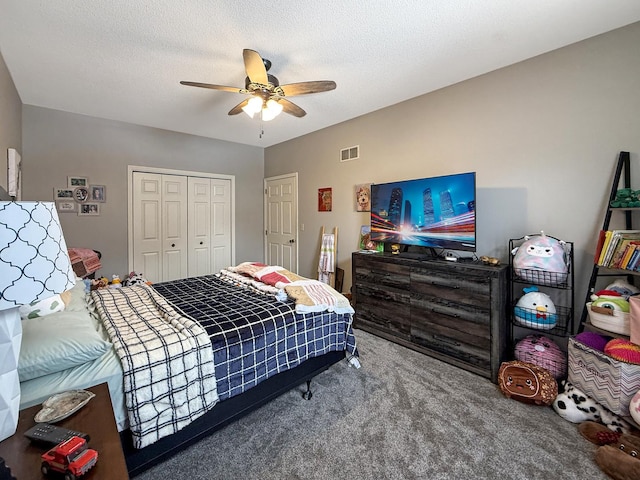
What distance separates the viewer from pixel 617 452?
1504mm

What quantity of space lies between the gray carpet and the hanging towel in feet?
6.48

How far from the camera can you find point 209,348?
5.23 ft

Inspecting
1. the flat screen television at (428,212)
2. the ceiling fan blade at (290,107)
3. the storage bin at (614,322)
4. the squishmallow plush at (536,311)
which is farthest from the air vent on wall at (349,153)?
the storage bin at (614,322)

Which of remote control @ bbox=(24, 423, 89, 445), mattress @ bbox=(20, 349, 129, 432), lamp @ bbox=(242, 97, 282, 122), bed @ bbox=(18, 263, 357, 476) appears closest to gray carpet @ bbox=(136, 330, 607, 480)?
bed @ bbox=(18, 263, 357, 476)

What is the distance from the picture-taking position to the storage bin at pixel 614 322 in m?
1.81

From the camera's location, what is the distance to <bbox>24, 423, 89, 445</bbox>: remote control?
83 cm

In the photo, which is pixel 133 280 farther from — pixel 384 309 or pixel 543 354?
pixel 543 354

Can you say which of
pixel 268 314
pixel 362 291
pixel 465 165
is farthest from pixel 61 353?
pixel 465 165

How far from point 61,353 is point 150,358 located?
35cm

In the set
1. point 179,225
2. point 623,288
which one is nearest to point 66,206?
point 179,225

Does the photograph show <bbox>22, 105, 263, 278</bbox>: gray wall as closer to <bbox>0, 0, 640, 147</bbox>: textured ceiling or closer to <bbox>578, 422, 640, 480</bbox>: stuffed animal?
<bbox>0, 0, 640, 147</bbox>: textured ceiling

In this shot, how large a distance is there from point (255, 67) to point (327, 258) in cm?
267

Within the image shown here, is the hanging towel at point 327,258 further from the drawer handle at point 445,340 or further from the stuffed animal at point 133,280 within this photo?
the stuffed animal at point 133,280

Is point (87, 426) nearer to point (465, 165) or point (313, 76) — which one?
point (313, 76)
